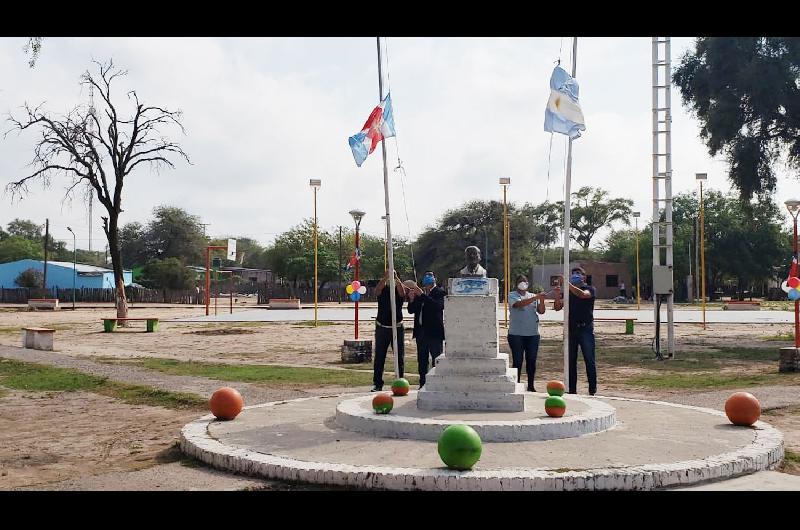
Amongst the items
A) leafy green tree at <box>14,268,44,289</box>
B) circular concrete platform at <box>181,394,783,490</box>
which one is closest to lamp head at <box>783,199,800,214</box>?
circular concrete platform at <box>181,394,783,490</box>

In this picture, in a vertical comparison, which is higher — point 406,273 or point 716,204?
point 716,204

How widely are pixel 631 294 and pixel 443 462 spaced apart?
79.4 metres

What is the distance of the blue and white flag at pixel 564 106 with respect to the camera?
37.2ft

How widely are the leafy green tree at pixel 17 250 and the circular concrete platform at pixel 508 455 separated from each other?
337 feet

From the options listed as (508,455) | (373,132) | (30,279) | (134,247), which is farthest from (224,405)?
(134,247)

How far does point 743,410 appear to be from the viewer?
9031mm

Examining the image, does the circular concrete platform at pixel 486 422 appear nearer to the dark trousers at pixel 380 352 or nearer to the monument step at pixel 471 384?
the monument step at pixel 471 384

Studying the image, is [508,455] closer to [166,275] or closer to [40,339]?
[40,339]

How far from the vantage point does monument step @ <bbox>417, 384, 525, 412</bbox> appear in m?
9.41

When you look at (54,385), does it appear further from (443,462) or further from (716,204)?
(716,204)

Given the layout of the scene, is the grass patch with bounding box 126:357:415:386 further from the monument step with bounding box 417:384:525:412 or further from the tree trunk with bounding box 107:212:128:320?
the tree trunk with bounding box 107:212:128:320

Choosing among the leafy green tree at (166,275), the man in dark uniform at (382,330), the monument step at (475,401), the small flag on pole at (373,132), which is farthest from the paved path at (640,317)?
the leafy green tree at (166,275)

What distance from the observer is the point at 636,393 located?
45.6 feet
